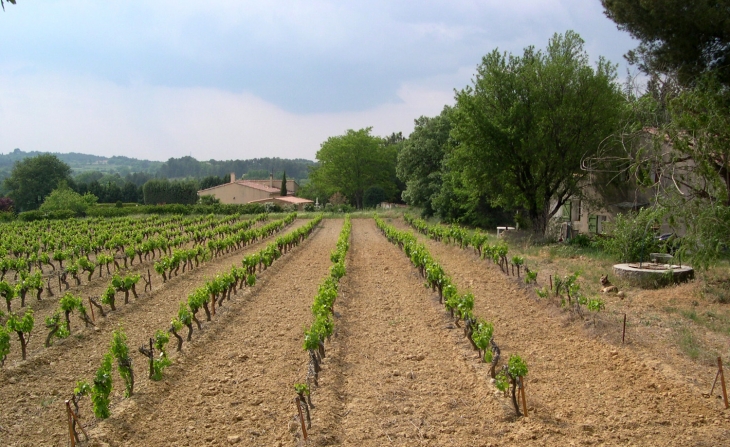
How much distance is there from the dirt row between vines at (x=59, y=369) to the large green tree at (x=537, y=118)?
50.4 ft

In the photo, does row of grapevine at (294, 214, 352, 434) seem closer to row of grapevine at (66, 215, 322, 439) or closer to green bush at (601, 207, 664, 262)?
row of grapevine at (66, 215, 322, 439)

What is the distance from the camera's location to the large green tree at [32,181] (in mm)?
80250

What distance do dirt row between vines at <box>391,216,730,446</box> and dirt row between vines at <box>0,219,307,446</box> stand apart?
4946 millimetres

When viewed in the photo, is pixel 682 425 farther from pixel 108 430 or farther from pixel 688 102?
pixel 688 102

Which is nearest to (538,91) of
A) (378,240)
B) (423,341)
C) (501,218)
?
(378,240)

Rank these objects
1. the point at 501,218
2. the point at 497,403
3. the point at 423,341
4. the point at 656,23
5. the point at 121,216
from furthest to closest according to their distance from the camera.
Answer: the point at 121,216 < the point at 501,218 < the point at 656,23 < the point at 423,341 < the point at 497,403

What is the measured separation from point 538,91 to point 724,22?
11.7m

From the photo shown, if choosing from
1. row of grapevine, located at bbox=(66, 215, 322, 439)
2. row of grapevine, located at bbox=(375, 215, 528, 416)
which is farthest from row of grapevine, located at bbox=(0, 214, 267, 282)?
row of grapevine, located at bbox=(375, 215, 528, 416)

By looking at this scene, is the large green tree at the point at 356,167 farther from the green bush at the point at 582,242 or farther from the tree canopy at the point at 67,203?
the green bush at the point at 582,242

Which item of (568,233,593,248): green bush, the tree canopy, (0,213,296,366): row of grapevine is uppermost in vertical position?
the tree canopy

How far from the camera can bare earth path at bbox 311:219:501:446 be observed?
18.5 ft

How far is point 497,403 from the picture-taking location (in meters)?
6.30

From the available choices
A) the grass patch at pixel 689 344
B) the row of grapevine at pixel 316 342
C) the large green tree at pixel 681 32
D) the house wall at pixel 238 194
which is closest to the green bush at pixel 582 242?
the large green tree at pixel 681 32

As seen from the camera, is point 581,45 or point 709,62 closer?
point 709,62
